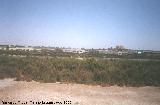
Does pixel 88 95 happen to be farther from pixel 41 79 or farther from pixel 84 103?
pixel 41 79

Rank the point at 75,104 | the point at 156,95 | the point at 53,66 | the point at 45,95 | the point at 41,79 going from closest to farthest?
the point at 75,104 → the point at 45,95 → the point at 156,95 → the point at 41,79 → the point at 53,66

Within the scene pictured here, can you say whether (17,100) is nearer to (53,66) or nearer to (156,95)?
(156,95)

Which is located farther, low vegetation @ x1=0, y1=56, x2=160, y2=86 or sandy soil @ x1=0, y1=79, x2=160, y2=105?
low vegetation @ x1=0, y1=56, x2=160, y2=86

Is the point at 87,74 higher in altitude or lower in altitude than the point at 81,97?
higher

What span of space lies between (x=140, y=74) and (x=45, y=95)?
8.73m

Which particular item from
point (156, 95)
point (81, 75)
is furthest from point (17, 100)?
point (81, 75)

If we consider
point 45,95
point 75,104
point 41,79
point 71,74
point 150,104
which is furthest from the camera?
point 71,74

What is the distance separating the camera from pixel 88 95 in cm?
1159

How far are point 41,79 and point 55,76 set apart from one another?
3.31 ft

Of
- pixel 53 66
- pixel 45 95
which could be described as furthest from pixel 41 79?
pixel 45 95

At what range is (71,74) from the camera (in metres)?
17.6

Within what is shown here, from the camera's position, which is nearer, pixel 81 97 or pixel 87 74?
pixel 81 97

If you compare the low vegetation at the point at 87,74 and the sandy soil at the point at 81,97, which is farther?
the low vegetation at the point at 87,74

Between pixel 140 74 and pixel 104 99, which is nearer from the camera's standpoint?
pixel 104 99
